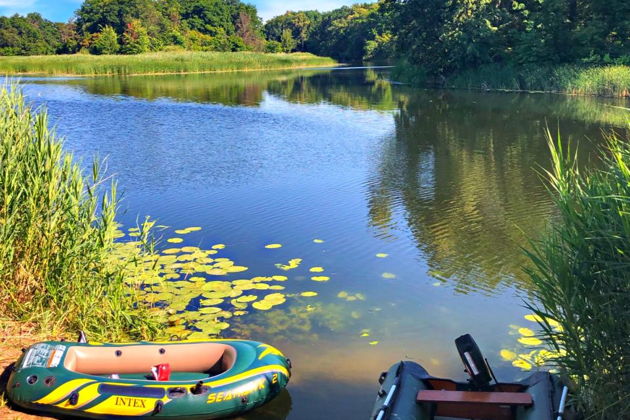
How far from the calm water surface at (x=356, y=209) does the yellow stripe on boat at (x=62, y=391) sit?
1.27 m

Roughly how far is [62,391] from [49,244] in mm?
1403

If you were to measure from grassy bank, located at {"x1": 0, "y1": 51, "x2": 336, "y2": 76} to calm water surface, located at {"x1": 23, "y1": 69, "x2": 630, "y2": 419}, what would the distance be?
76.4 ft

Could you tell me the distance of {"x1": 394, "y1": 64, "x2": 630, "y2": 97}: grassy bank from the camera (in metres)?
24.0

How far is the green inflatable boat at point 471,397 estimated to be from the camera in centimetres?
365

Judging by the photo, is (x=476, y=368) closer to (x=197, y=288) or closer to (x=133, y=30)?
(x=197, y=288)

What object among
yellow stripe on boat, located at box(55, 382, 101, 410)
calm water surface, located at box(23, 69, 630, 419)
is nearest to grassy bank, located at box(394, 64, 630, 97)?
calm water surface, located at box(23, 69, 630, 419)

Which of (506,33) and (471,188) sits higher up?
(506,33)

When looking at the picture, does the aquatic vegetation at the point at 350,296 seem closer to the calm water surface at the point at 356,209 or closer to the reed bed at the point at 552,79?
the calm water surface at the point at 356,209

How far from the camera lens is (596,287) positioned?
3.47 meters

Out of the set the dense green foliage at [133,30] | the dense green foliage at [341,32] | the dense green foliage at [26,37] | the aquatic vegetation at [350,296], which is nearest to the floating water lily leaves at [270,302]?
the aquatic vegetation at [350,296]

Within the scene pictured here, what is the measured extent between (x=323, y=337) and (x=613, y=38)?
2775 centimetres

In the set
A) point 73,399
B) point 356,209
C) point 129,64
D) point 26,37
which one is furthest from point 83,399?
point 26,37

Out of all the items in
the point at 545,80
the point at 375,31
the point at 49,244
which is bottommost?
the point at 49,244

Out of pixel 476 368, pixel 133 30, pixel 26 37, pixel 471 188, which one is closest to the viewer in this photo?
pixel 476 368
